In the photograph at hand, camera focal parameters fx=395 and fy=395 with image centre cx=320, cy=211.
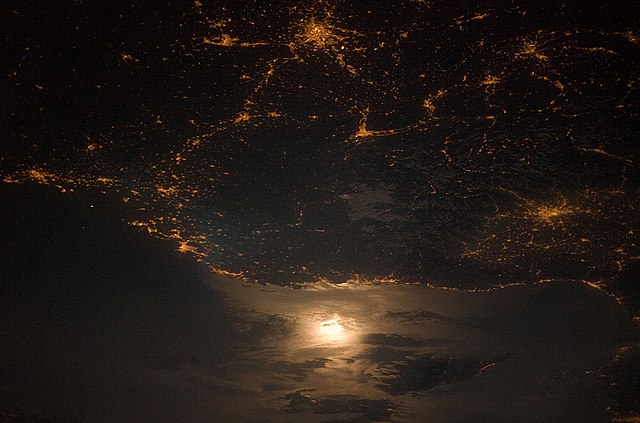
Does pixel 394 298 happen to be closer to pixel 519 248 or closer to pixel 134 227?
pixel 519 248

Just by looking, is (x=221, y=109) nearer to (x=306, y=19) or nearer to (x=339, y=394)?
(x=306, y=19)

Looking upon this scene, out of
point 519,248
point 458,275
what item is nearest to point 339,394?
point 458,275

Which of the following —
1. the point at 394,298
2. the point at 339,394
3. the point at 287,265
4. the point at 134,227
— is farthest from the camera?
the point at 339,394

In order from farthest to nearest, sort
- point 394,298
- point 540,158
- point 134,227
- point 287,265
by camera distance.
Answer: point 394,298, point 287,265, point 134,227, point 540,158

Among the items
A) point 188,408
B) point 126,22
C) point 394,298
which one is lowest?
point 188,408

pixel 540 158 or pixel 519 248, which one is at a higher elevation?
pixel 540 158

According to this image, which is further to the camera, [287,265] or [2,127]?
[287,265]

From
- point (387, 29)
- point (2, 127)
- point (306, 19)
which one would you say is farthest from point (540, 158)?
point (2, 127)
